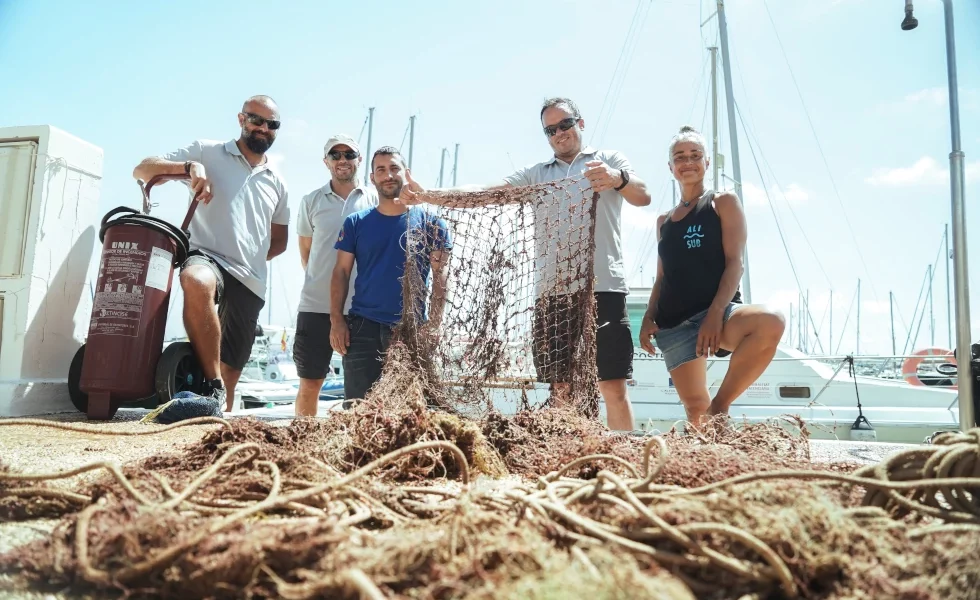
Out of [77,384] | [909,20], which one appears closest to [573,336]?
[77,384]

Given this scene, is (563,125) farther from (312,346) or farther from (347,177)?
(312,346)

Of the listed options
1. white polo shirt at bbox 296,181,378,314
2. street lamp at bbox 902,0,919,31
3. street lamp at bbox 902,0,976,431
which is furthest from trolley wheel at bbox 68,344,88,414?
street lamp at bbox 902,0,919,31

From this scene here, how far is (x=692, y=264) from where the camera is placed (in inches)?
124

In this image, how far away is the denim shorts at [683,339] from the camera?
313 cm

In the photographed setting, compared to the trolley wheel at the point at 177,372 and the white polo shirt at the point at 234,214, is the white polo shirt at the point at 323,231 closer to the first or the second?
the white polo shirt at the point at 234,214

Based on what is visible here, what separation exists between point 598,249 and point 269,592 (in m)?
2.87

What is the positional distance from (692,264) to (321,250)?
8.71ft

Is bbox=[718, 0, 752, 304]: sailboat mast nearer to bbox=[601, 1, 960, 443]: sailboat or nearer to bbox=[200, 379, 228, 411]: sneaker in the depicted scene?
bbox=[601, 1, 960, 443]: sailboat

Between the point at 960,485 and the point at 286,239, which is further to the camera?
the point at 286,239

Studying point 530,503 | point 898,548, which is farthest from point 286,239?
point 898,548

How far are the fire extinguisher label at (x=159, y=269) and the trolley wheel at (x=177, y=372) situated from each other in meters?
0.37

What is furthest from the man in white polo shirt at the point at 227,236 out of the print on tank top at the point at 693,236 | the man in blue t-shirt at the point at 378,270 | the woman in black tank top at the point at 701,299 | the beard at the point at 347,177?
the print on tank top at the point at 693,236

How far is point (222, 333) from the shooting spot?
12.9 feet

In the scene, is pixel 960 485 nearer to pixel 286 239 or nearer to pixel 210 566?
pixel 210 566
